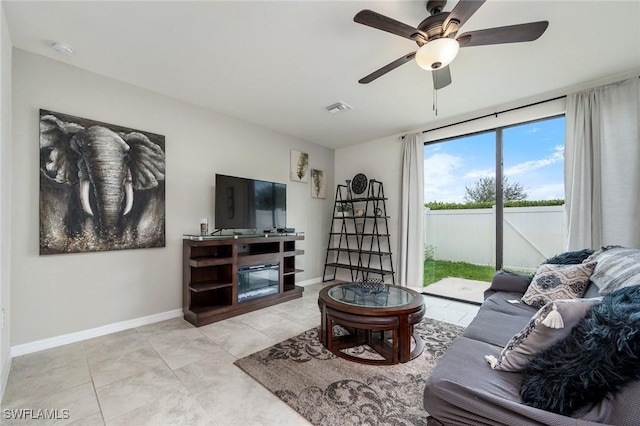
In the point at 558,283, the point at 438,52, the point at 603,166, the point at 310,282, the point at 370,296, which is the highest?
the point at 438,52

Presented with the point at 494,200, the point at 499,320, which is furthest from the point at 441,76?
the point at 494,200

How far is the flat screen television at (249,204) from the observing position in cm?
327

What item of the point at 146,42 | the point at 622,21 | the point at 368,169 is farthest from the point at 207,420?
the point at 368,169

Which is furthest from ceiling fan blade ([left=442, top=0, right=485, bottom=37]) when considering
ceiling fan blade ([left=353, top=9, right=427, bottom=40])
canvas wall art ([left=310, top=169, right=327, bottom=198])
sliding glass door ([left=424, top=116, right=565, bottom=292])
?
canvas wall art ([left=310, top=169, right=327, bottom=198])

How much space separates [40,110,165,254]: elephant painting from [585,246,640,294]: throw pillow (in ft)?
12.4

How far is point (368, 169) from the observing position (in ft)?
15.5

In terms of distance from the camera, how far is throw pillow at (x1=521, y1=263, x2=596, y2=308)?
6.48 feet

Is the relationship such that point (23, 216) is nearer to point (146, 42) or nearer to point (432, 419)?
point (146, 42)

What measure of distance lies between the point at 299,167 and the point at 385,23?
3.12 m

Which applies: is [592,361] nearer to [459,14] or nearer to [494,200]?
[459,14]

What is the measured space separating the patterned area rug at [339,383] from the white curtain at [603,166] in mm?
1932

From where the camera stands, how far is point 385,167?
452 centimetres

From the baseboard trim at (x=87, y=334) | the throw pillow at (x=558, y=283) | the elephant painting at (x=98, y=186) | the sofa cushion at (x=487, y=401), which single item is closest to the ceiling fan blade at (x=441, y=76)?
the throw pillow at (x=558, y=283)

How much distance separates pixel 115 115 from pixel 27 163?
2.72ft
